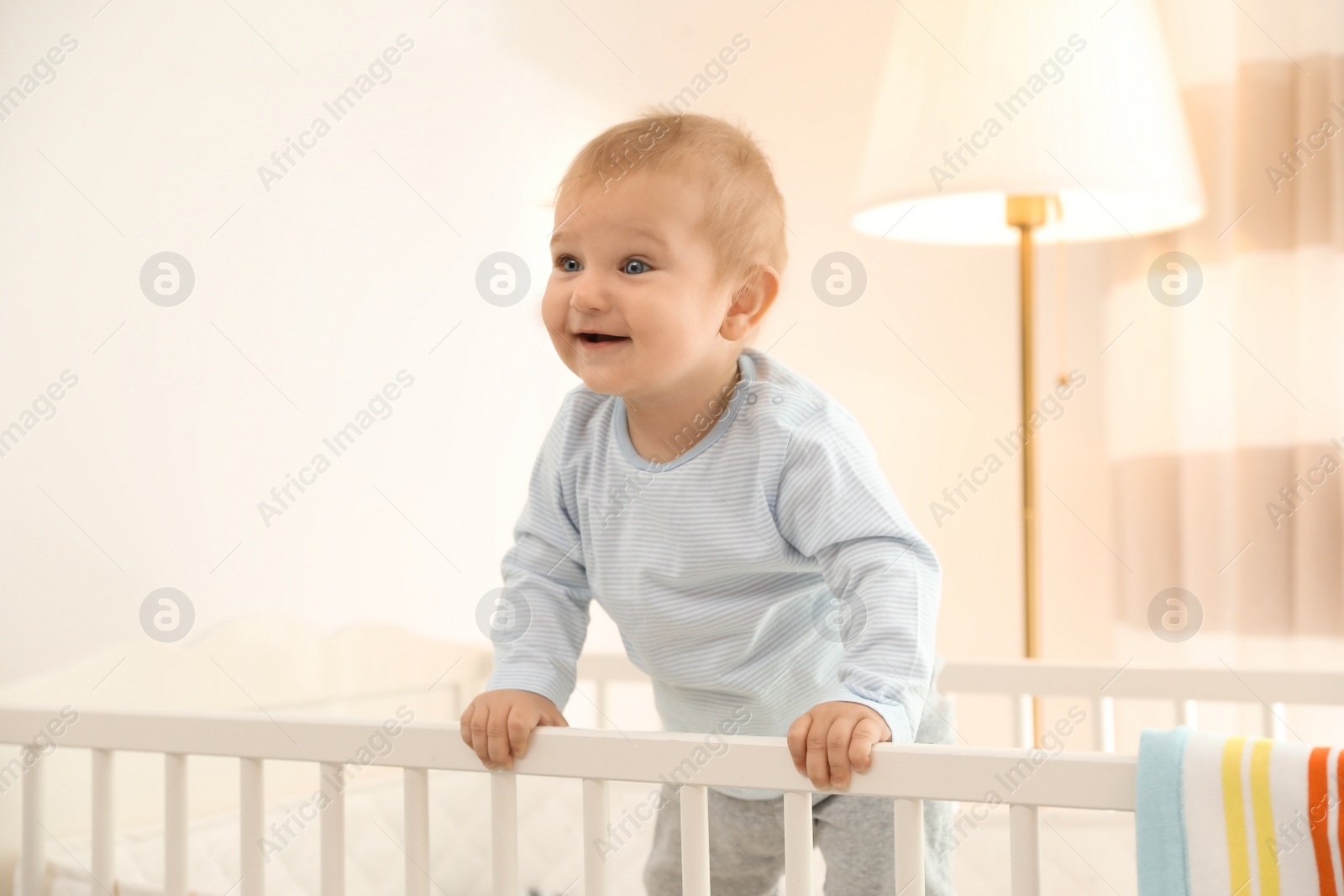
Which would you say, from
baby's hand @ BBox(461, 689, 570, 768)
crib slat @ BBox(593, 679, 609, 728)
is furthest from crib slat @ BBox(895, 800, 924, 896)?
crib slat @ BBox(593, 679, 609, 728)

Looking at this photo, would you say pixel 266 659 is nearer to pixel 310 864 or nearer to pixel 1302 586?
pixel 310 864

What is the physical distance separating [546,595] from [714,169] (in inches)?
13.7

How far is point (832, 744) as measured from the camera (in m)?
0.63

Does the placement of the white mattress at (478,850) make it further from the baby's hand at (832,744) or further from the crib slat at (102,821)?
the baby's hand at (832,744)

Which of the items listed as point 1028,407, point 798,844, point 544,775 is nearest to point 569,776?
point 544,775

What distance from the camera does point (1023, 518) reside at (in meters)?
1.58

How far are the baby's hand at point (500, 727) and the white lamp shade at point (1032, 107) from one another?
33.4 inches

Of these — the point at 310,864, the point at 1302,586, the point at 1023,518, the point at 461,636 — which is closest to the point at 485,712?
the point at 310,864

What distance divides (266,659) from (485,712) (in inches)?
24.0

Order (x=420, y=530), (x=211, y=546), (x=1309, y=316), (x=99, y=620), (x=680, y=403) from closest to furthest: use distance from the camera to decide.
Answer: (x=680, y=403) < (x=99, y=620) < (x=211, y=546) < (x=420, y=530) < (x=1309, y=316)

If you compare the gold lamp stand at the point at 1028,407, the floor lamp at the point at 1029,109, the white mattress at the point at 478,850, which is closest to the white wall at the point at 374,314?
the floor lamp at the point at 1029,109

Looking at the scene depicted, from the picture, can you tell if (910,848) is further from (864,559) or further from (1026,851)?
(864,559)

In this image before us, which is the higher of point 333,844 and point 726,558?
point 726,558

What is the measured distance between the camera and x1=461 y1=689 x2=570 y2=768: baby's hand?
0.71m
